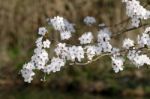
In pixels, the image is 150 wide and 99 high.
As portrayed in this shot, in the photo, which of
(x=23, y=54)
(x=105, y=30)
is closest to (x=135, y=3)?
(x=105, y=30)

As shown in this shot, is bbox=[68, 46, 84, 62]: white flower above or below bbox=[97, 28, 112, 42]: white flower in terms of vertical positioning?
below

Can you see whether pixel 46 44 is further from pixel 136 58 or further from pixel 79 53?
pixel 136 58

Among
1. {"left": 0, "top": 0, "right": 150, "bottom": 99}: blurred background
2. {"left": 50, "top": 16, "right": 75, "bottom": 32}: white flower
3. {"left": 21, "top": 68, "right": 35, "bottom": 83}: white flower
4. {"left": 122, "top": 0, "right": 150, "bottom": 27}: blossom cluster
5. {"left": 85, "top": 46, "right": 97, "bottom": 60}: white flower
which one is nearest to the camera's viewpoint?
{"left": 122, "top": 0, "right": 150, "bottom": 27}: blossom cluster

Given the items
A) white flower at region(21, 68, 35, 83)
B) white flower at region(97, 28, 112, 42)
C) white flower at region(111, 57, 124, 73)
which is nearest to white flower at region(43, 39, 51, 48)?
white flower at region(21, 68, 35, 83)

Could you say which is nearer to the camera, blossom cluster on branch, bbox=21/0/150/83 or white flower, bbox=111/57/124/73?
blossom cluster on branch, bbox=21/0/150/83

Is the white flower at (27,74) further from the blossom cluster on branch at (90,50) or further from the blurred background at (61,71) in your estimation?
the blurred background at (61,71)

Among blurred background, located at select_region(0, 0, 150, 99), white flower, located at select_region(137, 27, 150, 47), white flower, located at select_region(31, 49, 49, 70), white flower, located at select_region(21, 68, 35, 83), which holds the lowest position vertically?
white flower, located at select_region(21, 68, 35, 83)

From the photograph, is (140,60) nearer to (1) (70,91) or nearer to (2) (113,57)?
(2) (113,57)

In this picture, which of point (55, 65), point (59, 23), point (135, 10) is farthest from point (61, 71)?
point (135, 10)

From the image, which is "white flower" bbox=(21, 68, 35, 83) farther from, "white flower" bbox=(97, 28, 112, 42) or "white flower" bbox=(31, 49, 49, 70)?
"white flower" bbox=(97, 28, 112, 42)
